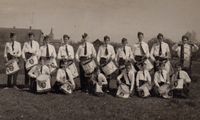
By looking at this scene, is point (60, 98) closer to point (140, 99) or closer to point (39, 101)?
point (39, 101)

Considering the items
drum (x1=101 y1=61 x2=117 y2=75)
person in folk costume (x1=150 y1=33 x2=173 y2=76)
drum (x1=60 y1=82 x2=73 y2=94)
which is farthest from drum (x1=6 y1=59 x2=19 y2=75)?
person in folk costume (x1=150 y1=33 x2=173 y2=76)

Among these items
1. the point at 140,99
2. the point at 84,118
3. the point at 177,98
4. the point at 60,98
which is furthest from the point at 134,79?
the point at 84,118

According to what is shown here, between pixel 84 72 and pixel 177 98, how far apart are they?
316 cm

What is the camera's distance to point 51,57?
1202 cm

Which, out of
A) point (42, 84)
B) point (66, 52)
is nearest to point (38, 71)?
point (42, 84)

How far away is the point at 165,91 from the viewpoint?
11383mm

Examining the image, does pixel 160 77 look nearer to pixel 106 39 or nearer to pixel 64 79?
pixel 106 39

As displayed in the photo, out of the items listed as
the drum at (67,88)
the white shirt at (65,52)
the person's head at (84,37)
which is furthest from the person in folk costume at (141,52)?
the drum at (67,88)

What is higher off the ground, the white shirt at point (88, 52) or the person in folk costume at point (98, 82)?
the white shirt at point (88, 52)

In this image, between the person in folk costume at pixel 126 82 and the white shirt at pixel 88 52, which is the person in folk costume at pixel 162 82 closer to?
the person in folk costume at pixel 126 82

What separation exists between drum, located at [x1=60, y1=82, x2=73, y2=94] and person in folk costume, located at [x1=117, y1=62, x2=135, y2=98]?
1568mm

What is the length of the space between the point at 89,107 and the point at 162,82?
321cm

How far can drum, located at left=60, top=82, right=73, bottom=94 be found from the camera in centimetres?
1148

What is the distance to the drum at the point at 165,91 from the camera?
1138 centimetres
